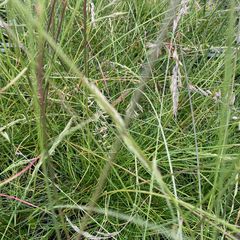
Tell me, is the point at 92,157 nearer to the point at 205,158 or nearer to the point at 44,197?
the point at 44,197

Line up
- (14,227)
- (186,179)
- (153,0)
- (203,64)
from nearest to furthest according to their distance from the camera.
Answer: (14,227)
(186,179)
(203,64)
(153,0)

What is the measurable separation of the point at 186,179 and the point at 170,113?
0.48ft

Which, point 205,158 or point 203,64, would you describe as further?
point 203,64

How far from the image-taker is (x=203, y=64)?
1224mm

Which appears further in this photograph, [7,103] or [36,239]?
[7,103]

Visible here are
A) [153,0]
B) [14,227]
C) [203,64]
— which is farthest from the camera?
[153,0]

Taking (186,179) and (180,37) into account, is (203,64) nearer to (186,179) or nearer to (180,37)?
(180,37)

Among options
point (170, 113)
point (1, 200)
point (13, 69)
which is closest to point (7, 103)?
point (13, 69)

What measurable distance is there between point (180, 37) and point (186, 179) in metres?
0.44

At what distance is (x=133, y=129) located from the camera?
1.02 m

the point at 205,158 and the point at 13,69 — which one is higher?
the point at 13,69

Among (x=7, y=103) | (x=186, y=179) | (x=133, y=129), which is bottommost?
(x=186, y=179)

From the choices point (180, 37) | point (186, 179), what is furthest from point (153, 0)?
point (186, 179)

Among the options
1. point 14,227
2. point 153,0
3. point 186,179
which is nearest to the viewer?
point 14,227
